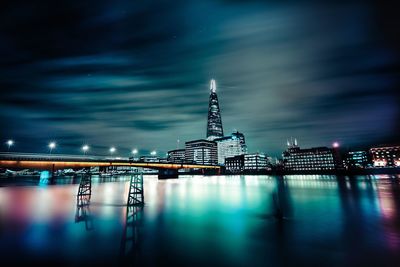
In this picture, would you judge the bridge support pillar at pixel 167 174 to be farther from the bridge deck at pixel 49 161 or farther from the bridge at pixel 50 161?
the bridge deck at pixel 49 161

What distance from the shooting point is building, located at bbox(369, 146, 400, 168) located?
17007 cm

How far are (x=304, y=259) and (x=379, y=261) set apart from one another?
10.7 feet

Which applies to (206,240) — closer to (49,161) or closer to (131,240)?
(131,240)

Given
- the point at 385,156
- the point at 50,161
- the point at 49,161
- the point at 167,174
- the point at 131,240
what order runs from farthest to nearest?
1. the point at 385,156
2. the point at 167,174
3. the point at 50,161
4. the point at 49,161
5. the point at 131,240

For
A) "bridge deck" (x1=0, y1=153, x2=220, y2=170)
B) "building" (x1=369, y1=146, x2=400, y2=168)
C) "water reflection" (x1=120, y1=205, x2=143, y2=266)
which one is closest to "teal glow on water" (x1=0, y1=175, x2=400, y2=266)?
"water reflection" (x1=120, y1=205, x2=143, y2=266)

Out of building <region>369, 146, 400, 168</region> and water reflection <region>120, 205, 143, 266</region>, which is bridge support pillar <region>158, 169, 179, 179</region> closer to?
water reflection <region>120, 205, 143, 266</region>

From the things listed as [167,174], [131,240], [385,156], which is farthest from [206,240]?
[385,156]

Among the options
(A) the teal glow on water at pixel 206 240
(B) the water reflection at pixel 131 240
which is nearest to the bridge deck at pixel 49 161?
(A) the teal glow on water at pixel 206 240

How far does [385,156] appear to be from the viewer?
178 meters

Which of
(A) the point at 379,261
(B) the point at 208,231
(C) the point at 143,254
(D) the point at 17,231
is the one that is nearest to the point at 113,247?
(C) the point at 143,254

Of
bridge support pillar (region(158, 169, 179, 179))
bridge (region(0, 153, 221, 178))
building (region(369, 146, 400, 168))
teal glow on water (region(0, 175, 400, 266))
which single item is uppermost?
building (region(369, 146, 400, 168))

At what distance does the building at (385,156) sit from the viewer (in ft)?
558

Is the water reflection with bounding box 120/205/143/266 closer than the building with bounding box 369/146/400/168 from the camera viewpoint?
Yes

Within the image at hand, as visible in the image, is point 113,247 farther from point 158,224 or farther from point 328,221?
point 328,221
